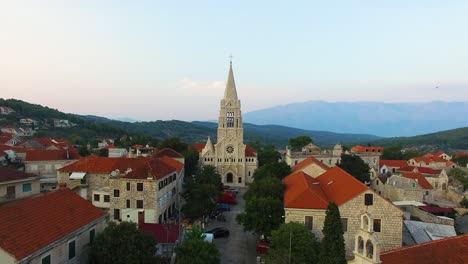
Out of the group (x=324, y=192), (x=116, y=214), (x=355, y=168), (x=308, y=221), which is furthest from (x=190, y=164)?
(x=308, y=221)

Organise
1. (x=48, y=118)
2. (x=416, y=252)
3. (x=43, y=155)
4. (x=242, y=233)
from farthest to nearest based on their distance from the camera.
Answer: (x=48, y=118)
(x=43, y=155)
(x=242, y=233)
(x=416, y=252)

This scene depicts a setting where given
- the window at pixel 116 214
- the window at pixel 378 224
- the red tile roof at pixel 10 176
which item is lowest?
the window at pixel 116 214

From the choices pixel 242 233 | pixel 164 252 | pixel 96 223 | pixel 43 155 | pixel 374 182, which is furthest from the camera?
pixel 374 182

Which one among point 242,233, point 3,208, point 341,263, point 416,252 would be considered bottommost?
point 242,233

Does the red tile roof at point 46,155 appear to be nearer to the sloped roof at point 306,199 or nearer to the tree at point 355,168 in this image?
the sloped roof at point 306,199

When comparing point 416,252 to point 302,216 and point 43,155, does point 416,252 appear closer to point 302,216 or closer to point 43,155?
point 302,216

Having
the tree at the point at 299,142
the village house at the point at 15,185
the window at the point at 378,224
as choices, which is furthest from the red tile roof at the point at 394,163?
the village house at the point at 15,185

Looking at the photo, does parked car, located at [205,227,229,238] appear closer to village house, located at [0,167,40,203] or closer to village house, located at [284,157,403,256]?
village house, located at [284,157,403,256]

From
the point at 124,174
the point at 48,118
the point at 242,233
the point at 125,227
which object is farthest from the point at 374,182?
the point at 48,118
